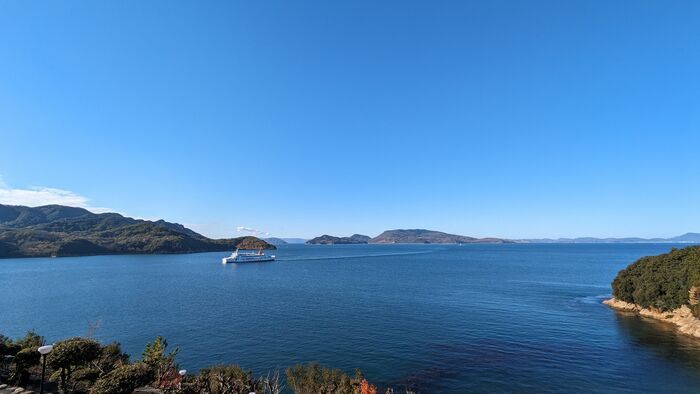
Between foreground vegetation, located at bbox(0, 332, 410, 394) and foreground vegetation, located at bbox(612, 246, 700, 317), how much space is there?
52623 mm

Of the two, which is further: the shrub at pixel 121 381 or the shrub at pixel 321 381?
the shrub at pixel 321 381

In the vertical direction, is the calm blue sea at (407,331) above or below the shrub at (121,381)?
below

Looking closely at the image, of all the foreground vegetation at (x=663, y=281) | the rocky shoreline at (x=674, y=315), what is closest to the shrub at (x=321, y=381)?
the rocky shoreline at (x=674, y=315)

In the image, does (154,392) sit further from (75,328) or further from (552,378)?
(75,328)

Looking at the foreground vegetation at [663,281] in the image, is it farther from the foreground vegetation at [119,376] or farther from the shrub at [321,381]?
the foreground vegetation at [119,376]

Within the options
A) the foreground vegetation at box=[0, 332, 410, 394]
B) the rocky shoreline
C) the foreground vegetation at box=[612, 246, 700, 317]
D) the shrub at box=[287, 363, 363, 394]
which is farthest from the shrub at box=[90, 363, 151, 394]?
the foreground vegetation at box=[612, 246, 700, 317]

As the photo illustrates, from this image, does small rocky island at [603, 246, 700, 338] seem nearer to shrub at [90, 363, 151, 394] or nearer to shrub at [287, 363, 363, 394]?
shrub at [287, 363, 363, 394]

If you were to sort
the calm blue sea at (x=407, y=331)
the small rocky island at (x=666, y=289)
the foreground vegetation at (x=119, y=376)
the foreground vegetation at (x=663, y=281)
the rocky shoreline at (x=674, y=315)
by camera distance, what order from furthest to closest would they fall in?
the foreground vegetation at (x=663, y=281) → the small rocky island at (x=666, y=289) → the rocky shoreline at (x=674, y=315) → the calm blue sea at (x=407, y=331) → the foreground vegetation at (x=119, y=376)

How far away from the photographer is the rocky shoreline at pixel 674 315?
4253 centimetres

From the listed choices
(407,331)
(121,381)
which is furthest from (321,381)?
(407,331)

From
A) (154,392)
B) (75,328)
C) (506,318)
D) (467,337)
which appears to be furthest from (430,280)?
(154,392)

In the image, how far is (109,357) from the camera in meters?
26.9

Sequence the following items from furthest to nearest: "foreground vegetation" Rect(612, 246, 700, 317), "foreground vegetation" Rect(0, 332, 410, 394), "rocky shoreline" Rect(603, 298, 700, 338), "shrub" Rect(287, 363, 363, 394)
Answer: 1. "foreground vegetation" Rect(612, 246, 700, 317)
2. "rocky shoreline" Rect(603, 298, 700, 338)
3. "shrub" Rect(287, 363, 363, 394)
4. "foreground vegetation" Rect(0, 332, 410, 394)

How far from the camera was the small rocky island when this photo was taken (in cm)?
4469
